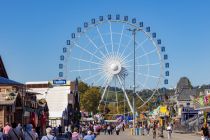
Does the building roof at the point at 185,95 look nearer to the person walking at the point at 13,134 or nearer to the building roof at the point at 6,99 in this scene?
the building roof at the point at 6,99

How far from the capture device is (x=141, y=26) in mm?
94312

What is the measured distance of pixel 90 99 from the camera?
147 metres

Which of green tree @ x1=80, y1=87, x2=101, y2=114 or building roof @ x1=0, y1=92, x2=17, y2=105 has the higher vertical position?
green tree @ x1=80, y1=87, x2=101, y2=114

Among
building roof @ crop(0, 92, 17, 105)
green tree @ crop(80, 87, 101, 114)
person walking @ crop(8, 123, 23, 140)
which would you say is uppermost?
green tree @ crop(80, 87, 101, 114)

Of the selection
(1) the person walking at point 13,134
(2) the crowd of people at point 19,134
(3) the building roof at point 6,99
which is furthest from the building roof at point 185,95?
(1) the person walking at point 13,134

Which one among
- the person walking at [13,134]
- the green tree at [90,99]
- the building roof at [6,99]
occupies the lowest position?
the person walking at [13,134]

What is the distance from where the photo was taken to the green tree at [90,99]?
147000 millimetres

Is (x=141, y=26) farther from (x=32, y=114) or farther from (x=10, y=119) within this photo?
(x=10, y=119)

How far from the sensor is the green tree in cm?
14700

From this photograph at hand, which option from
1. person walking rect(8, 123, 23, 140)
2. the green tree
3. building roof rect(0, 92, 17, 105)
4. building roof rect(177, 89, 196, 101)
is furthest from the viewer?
building roof rect(177, 89, 196, 101)

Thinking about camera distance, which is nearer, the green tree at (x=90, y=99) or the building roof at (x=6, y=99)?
the building roof at (x=6, y=99)

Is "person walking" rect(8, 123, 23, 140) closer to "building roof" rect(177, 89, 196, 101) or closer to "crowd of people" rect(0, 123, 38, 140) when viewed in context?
"crowd of people" rect(0, 123, 38, 140)

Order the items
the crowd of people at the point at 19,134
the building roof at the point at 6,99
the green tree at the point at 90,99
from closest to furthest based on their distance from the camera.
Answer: the crowd of people at the point at 19,134
the building roof at the point at 6,99
the green tree at the point at 90,99

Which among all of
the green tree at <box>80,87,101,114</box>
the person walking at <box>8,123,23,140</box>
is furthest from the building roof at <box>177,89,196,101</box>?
the person walking at <box>8,123,23,140</box>
